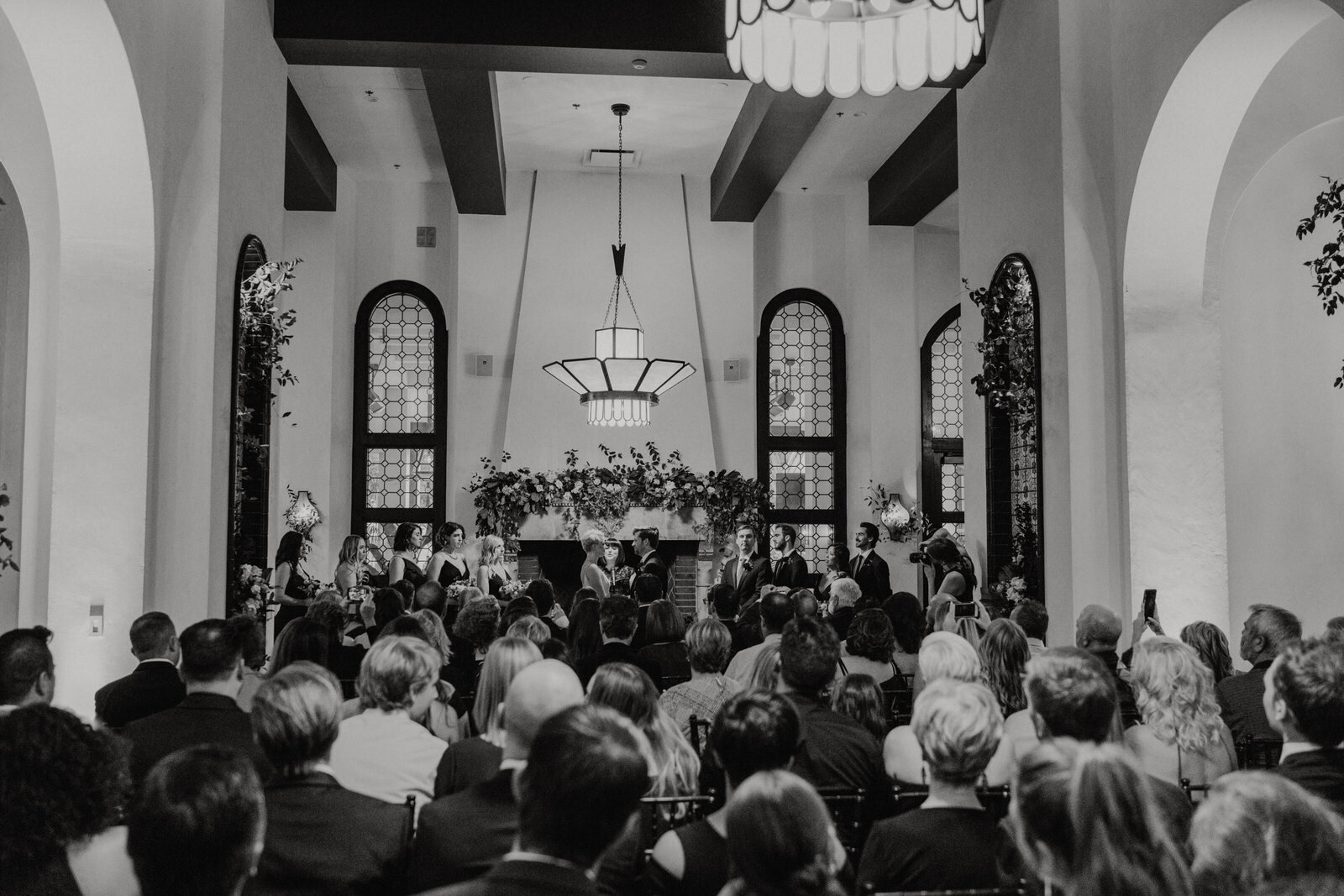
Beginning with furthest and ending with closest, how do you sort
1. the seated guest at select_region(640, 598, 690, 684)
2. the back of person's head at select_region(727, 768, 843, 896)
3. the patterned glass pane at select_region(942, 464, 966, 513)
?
the patterned glass pane at select_region(942, 464, 966, 513) → the seated guest at select_region(640, 598, 690, 684) → the back of person's head at select_region(727, 768, 843, 896)

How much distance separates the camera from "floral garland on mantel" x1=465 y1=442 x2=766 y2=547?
11602 millimetres

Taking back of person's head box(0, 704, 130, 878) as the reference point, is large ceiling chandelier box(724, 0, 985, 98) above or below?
above

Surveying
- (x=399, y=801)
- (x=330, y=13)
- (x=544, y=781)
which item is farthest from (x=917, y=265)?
(x=544, y=781)

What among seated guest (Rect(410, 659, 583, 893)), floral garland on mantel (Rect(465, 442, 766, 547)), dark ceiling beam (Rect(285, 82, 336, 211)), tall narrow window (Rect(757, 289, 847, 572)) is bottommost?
seated guest (Rect(410, 659, 583, 893))

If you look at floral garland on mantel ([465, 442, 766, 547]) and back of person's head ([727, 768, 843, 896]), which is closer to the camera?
back of person's head ([727, 768, 843, 896])

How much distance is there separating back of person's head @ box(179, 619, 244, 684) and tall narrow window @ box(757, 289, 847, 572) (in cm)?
956

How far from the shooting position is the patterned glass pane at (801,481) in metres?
12.9

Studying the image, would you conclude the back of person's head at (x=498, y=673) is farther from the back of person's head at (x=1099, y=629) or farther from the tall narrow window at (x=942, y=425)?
the tall narrow window at (x=942, y=425)

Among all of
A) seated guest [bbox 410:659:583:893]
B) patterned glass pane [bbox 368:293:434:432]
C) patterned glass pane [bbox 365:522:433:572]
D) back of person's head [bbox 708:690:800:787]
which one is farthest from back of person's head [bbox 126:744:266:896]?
patterned glass pane [bbox 368:293:434:432]

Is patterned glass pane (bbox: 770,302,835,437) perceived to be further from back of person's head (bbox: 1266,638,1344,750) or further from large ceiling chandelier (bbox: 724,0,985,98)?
back of person's head (bbox: 1266,638,1344,750)

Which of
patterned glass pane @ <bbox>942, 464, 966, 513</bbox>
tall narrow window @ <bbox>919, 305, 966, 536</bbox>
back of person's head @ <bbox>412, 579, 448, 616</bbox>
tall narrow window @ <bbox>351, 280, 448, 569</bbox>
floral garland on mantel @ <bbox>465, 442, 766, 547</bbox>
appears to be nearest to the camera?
back of person's head @ <bbox>412, 579, 448, 616</bbox>

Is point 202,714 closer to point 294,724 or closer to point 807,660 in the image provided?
point 294,724

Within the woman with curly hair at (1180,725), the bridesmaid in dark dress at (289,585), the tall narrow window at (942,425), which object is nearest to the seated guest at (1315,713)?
the woman with curly hair at (1180,725)

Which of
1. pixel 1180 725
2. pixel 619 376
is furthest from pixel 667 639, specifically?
pixel 619 376
